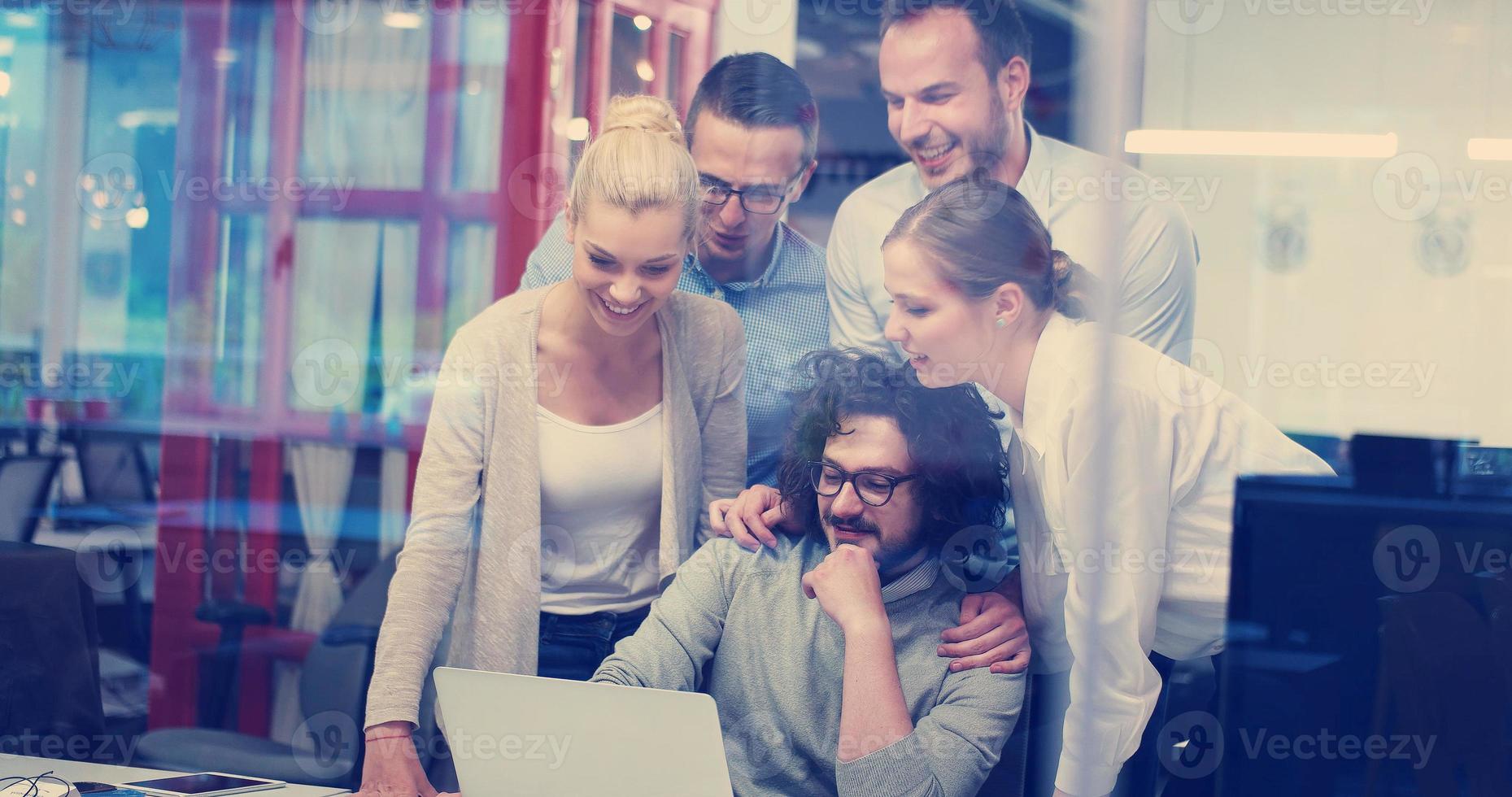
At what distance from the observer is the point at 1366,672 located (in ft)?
9.05

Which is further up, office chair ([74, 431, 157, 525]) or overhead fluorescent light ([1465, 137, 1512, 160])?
overhead fluorescent light ([1465, 137, 1512, 160])

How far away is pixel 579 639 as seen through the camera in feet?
9.45

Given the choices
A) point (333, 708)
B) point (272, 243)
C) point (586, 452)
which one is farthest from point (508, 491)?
point (272, 243)

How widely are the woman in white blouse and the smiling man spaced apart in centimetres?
6

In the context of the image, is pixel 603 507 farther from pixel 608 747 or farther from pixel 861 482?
pixel 608 747

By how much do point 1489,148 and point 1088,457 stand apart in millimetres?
1091

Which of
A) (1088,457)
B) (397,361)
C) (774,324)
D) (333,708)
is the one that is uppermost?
(774,324)

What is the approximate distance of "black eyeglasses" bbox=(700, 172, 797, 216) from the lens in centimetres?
282

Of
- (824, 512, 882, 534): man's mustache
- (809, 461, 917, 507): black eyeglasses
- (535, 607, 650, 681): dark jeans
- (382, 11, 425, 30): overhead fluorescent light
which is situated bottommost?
(535, 607, 650, 681): dark jeans

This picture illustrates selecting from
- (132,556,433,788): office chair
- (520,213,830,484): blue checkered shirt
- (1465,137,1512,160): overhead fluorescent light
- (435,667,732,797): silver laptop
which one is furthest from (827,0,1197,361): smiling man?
(132,556,433,788): office chair

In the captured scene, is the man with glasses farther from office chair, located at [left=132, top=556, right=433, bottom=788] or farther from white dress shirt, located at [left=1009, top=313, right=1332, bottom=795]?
office chair, located at [left=132, top=556, right=433, bottom=788]

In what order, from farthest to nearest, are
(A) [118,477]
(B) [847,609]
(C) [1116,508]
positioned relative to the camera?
(A) [118,477] → (C) [1116,508] → (B) [847,609]

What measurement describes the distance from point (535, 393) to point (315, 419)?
94 centimetres

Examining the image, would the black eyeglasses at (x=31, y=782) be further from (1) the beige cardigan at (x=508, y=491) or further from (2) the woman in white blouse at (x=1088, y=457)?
(2) the woman in white blouse at (x=1088, y=457)
